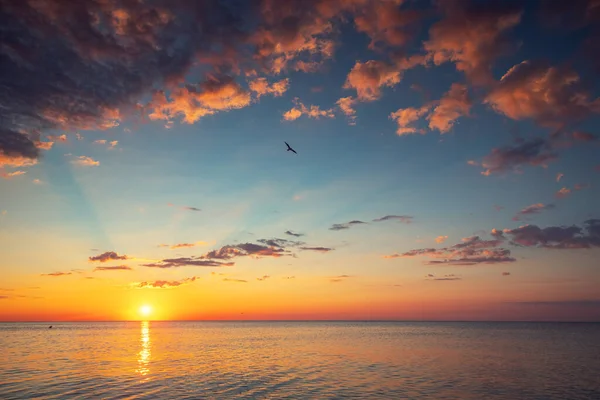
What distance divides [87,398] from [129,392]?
3813mm

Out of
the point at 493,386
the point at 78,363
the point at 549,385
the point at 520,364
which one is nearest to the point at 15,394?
the point at 78,363

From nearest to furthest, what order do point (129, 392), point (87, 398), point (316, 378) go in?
1. point (87, 398)
2. point (129, 392)
3. point (316, 378)

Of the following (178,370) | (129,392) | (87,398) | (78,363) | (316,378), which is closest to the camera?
(87,398)

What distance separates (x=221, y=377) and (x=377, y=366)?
2250 cm

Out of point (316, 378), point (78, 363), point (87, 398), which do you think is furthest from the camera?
point (78, 363)

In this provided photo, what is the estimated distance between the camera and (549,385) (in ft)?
139

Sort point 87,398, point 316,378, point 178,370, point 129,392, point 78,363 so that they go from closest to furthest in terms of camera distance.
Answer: point 87,398 < point 129,392 < point 316,378 < point 178,370 < point 78,363

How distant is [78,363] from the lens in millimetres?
59094

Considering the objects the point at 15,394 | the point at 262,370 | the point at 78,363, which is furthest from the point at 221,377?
the point at 78,363

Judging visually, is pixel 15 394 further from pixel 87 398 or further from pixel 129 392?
pixel 129 392

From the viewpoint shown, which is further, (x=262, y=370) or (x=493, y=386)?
(x=262, y=370)

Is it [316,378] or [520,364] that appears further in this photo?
[520,364]

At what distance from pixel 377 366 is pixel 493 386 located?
17.1m

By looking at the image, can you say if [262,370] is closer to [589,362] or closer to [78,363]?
[78,363]
